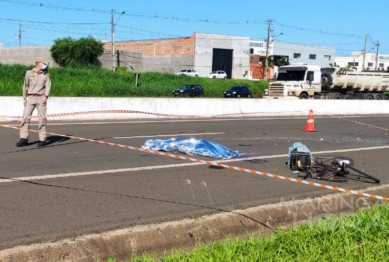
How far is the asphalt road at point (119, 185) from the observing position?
214 inches

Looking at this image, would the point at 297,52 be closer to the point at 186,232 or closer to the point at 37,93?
the point at 37,93

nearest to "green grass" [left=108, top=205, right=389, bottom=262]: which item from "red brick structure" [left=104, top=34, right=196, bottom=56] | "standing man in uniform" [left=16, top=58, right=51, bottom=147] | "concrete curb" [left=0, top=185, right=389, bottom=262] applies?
"concrete curb" [left=0, top=185, right=389, bottom=262]

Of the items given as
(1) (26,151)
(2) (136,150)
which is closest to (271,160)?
(2) (136,150)

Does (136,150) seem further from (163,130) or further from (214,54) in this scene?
(214,54)

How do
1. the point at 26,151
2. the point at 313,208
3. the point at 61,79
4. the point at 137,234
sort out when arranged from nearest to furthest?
the point at 137,234, the point at 313,208, the point at 26,151, the point at 61,79

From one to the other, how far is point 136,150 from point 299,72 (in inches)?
1137

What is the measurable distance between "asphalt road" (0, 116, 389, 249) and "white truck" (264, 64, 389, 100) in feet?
79.8

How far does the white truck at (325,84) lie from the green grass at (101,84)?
414 inches

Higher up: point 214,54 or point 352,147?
point 214,54

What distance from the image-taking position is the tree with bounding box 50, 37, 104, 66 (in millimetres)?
69000

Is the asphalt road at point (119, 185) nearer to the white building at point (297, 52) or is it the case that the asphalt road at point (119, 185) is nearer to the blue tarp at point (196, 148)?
the blue tarp at point (196, 148)

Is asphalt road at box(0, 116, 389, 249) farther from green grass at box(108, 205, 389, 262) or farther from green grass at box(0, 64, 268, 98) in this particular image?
green grass at box(0, 64, 268, 98)

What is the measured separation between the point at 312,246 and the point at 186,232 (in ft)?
4.54

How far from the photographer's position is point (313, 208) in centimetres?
652
